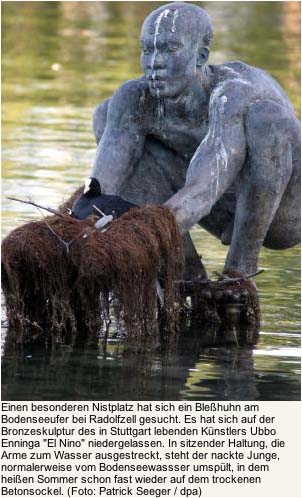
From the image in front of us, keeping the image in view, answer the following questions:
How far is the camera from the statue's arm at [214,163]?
9.82 meters

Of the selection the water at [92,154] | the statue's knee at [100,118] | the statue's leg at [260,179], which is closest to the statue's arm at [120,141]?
the statue's knee at [100,118]

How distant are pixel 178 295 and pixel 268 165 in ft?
3.03

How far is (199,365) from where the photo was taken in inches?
368

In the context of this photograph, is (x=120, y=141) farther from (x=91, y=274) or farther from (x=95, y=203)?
(x=91, y=274)

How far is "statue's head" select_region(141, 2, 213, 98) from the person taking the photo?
988cm

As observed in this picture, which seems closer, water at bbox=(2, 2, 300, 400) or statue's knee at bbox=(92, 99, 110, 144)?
water at bbox=(2, 2, 300, 400)

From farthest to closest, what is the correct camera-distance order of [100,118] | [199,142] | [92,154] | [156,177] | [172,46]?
[92,154], [100,118], [156,177], [199,142], [172,46]

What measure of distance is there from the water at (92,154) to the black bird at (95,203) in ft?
2.32

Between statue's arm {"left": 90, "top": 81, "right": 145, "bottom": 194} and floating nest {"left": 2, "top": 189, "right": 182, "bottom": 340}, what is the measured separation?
841 mm

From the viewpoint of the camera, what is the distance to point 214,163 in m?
9.91

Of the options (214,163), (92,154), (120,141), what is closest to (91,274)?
(214,163)

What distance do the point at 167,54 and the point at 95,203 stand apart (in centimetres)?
94

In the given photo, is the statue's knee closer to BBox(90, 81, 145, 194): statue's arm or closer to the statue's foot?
BBox(90, 81, 145, 194): statue's arm

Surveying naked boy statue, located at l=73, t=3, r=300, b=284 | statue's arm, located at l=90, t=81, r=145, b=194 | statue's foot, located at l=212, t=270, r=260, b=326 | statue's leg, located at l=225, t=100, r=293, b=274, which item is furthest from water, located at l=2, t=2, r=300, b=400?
statue's arm, located at l=90, t=81, r=145, b=194
